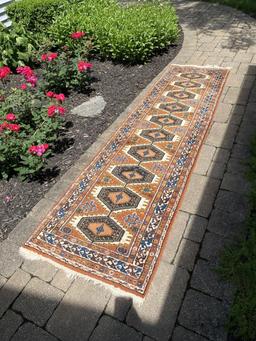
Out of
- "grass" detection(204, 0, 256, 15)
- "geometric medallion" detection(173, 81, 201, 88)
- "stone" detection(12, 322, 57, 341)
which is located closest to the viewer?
"stone" detection(12, 322, 57, 341)

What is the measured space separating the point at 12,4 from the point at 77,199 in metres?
6.83

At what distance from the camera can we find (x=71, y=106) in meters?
6.21

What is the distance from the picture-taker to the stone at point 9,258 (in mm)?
3408

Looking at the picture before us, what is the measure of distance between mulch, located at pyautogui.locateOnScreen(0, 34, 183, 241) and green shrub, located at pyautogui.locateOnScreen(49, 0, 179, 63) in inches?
11.2

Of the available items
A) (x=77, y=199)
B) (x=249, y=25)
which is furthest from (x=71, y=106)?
(x=249, y=25)

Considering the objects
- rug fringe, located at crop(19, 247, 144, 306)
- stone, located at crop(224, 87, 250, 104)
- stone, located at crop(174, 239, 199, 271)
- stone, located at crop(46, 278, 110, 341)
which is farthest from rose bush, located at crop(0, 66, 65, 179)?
stone, located at crop(224, 87, 250, 104)

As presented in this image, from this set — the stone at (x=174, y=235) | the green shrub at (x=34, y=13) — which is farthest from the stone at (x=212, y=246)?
the green shrub at (x=34, y=13)

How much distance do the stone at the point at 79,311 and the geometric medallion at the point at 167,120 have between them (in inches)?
128

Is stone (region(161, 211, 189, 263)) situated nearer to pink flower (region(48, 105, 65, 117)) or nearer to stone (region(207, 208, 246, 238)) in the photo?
stone (region(207, 208, 246, 238))

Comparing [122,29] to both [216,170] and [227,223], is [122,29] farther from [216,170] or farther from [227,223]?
[227,223]

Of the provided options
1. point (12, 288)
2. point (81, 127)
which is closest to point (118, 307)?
point (12, 288)

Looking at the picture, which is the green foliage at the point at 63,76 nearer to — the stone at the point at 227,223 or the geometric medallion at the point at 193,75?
the geometric medallion at the point at 193,75

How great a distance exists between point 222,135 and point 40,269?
3.44 meters

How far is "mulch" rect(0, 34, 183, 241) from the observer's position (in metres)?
4.20
